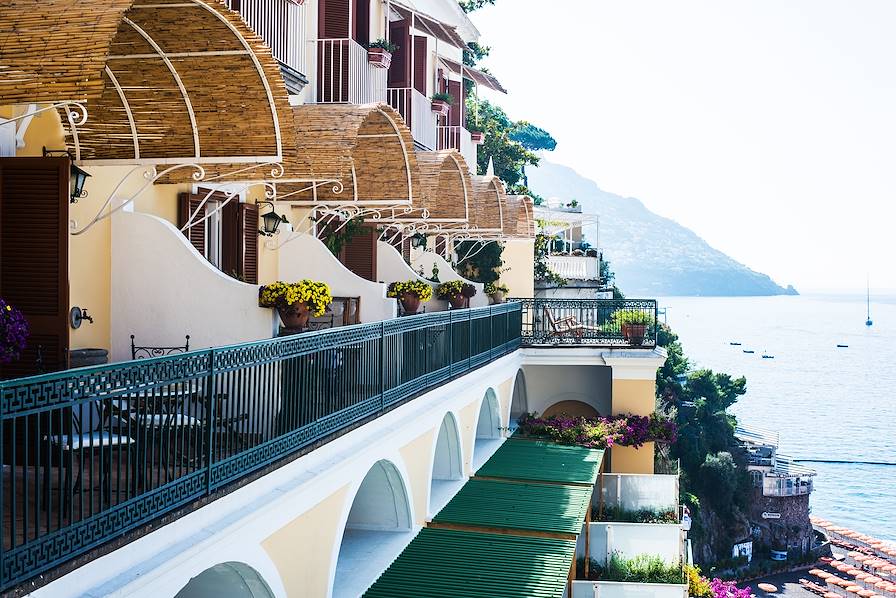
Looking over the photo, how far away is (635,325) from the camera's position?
2309 centimetres

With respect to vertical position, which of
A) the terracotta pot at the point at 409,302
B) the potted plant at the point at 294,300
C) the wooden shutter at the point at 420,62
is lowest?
the terracotta pot at the point at 409,302

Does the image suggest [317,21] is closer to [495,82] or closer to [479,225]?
[479,225]

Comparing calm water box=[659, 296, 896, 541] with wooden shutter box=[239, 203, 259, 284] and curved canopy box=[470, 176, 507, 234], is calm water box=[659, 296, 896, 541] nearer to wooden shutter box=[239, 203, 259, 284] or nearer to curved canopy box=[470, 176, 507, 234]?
curved canopy box=[470, 176, 507, 234]

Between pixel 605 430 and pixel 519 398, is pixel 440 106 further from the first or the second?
pixel 605 430

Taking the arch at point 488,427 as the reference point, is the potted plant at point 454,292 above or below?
above

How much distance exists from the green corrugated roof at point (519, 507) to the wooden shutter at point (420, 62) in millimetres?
10354

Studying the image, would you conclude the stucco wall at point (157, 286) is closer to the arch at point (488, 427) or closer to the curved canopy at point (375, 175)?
the curved canopy at point (375, 175)

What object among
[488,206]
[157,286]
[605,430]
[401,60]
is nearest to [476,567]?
[157,286]

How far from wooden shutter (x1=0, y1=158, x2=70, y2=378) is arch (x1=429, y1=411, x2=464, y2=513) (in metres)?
7.71

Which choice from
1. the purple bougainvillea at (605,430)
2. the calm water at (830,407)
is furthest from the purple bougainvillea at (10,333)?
the calm water at (830,407)

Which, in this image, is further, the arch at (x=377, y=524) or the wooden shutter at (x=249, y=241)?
the wooden shutter at (x=249, y=241)

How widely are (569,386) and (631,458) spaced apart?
3.62 m

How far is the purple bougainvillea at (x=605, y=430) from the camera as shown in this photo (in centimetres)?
2155

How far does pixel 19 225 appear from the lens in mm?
8141
